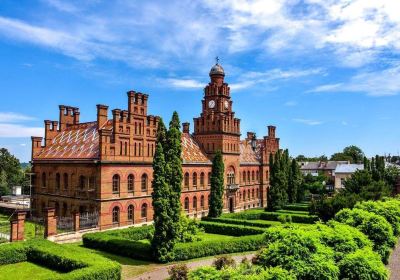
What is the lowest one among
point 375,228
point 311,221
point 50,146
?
point 311,221

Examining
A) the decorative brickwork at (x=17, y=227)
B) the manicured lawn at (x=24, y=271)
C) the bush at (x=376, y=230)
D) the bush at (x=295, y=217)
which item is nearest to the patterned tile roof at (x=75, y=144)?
the decorative brickwork at (x=17, y=227)

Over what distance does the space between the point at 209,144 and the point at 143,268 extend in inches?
1175

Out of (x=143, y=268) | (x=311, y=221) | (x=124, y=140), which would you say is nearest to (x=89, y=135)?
(x=124, y=140)

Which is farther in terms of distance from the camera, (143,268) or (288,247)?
(143,268)

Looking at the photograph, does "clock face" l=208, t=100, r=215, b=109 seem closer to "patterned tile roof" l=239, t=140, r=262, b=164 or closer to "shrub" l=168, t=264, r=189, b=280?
"patterned tile roof" l=239, t=140, r=262, b=164

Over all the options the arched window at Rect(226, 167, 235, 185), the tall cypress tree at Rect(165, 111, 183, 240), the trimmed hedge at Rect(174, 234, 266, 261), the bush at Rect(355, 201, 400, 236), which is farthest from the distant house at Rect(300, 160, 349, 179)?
the tall cypress tree at Rect(165, 111, 183, 240)

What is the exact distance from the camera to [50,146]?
45500 millimetres

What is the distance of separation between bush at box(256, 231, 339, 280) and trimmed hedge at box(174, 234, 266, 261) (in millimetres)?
10127

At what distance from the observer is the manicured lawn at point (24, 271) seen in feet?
76.2

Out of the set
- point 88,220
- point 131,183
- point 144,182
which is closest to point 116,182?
point 131,183

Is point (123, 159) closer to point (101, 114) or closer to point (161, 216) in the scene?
point (101, 114)

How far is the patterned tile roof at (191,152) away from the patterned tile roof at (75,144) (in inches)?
511

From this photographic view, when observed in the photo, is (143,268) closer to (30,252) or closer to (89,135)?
(30,252)

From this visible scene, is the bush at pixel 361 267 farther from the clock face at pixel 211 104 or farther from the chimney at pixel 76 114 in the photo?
the clock face at pixel 211 104
